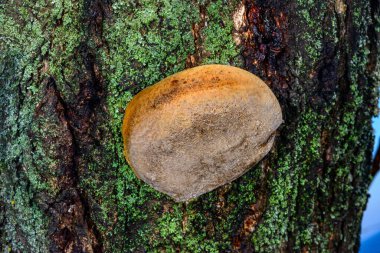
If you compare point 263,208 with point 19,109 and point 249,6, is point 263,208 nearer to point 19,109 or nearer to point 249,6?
point 249,6

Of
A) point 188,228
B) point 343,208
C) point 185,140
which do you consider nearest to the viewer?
point 185,140

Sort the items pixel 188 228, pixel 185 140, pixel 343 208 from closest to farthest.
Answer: pixel 185 140
pixel 188 228
pixel 343 208

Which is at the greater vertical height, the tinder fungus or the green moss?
the green moss

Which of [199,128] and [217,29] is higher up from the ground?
[217,29]

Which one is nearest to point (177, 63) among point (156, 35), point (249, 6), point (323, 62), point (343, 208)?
point (156, 35)
